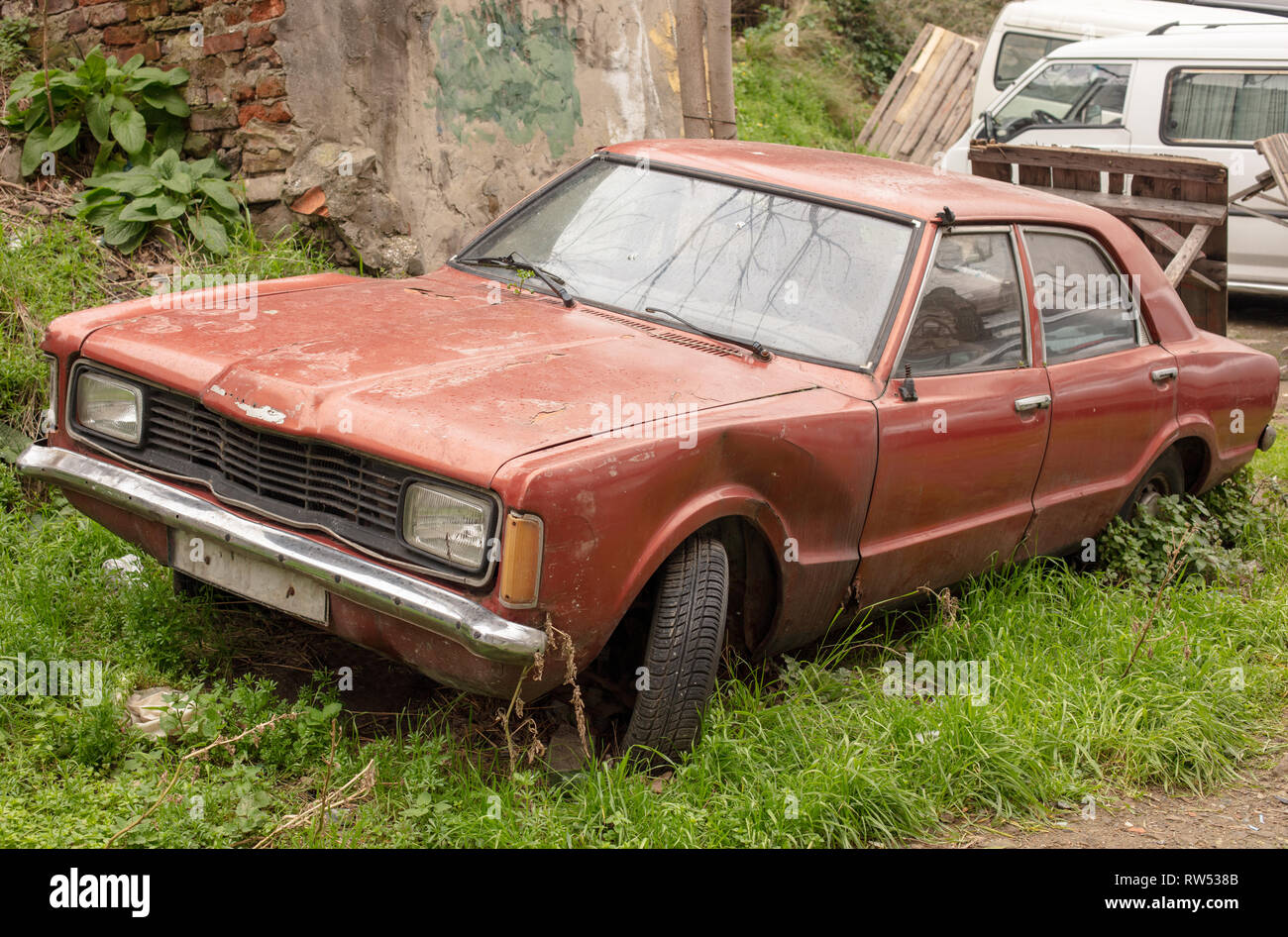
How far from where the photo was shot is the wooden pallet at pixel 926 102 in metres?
14.4

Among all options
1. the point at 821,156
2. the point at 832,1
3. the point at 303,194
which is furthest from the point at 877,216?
the point at 832,1

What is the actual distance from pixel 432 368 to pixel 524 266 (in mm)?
1026

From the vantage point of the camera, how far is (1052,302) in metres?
4.29

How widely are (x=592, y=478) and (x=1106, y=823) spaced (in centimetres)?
179

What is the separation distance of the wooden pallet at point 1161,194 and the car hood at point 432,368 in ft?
13.6

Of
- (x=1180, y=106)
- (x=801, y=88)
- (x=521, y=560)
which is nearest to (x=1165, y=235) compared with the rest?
(x=1180, y=106)

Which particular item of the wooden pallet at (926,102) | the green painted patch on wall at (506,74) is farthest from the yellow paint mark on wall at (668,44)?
the wooden pallet at (926,102)

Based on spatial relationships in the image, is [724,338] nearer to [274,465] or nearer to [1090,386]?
[274,465]

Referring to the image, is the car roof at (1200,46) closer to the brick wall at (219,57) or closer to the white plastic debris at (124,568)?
the brick wall at (219,57)

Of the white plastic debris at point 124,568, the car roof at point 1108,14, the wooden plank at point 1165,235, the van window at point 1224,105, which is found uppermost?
the car roof at point 1108,14

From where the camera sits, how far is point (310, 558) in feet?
9.48

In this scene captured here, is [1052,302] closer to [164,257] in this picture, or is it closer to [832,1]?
[164,257]

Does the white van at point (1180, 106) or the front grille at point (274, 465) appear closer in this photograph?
the front grille at point (274, 465)

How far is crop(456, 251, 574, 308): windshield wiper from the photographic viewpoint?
12.8ft
